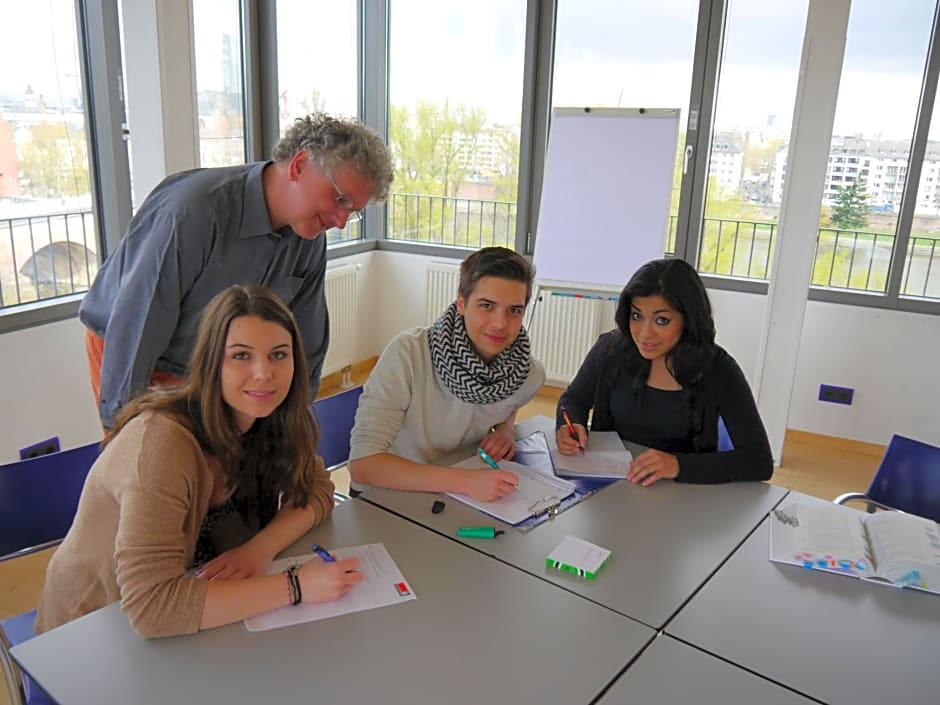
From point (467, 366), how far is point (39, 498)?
38.7 inches

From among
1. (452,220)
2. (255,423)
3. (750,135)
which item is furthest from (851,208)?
(255,423)

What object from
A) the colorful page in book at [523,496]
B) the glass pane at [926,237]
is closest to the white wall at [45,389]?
the colorful page in book at [523,496]

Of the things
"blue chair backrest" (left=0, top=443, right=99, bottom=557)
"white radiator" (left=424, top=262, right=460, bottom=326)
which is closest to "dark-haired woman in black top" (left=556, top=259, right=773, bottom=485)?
"blue chair backrest" (left=0, top=443, right=99, bottom=557)

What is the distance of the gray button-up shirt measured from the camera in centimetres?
167

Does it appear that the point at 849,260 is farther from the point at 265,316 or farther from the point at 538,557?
the point at 265,316

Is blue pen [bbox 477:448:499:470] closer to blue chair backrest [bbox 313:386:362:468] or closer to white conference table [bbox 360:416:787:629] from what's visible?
white conference table [bbox 360:416:787:629]

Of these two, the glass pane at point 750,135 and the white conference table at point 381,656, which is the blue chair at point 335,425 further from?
the glass pane at point 750,135

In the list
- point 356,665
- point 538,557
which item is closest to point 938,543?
point 538,557

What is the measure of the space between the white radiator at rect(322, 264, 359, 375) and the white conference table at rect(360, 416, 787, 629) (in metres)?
2.93

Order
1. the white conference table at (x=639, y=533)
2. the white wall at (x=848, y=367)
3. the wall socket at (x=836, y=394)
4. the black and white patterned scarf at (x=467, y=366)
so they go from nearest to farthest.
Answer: the white conference table at (x=639, y=533)
the black and white patterned scarf at (x=467, y=366)
the white wall at (x=848, y=367)
the wall socket at (x=836, y=394)

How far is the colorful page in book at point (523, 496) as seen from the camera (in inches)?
62.0

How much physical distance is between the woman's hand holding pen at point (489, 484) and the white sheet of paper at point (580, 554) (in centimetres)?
20

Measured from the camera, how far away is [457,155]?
4676 mm

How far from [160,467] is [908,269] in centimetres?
378
